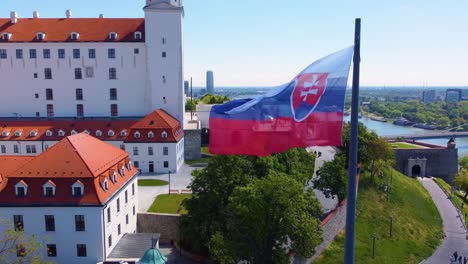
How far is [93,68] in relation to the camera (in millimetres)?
54219

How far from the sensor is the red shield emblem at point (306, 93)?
33.0 feet

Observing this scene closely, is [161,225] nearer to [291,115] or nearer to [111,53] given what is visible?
[291,115]

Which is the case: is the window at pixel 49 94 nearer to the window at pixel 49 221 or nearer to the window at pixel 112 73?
the window at pixel 112 73

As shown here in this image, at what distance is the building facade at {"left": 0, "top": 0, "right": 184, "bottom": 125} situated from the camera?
53.1 meters

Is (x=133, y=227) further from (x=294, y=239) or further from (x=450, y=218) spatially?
(x=450, y=218)

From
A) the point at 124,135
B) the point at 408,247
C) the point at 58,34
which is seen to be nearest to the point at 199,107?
the point at 124,135

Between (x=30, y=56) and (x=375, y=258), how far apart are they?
48.1 meters

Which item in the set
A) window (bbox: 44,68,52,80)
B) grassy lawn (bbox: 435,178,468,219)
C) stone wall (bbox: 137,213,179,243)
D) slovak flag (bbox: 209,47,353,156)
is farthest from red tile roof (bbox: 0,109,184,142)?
slovak flag (bbox: 209,47,353,156)

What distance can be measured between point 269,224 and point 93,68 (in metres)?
39.0

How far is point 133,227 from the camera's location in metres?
32.5

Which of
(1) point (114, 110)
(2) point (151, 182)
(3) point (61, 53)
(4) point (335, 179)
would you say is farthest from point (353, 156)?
(3) point (61, 53)

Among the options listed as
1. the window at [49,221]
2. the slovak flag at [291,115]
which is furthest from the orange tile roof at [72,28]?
the slovak flag at [291,115]

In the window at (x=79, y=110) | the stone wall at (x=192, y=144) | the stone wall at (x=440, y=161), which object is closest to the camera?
the stone wall at (x=192, y=144)

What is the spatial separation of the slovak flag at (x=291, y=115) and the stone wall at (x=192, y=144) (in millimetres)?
40832
